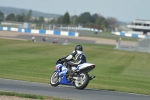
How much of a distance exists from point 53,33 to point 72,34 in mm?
5770

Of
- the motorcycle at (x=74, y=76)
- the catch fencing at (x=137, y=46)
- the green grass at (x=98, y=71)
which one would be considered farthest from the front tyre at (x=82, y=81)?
the catch fencing at (x=137, y=46)

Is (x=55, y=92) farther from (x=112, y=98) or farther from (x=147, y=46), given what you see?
(x=147, y=46)

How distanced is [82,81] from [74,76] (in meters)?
0.52

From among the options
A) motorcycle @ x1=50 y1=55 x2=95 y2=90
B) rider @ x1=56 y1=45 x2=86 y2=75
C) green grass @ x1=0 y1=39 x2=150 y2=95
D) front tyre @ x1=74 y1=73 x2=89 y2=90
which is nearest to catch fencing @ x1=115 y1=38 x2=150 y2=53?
green grass @ x1=0 y1=39 x2=150 y2=95

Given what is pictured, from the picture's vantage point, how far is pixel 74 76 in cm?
1709

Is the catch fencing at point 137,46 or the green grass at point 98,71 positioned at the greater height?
the green grass at point 98,71

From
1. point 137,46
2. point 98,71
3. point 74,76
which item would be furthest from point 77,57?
point 137,46

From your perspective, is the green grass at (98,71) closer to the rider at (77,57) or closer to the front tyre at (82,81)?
the front tyre at (82,81)

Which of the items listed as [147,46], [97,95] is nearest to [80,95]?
[97,95]

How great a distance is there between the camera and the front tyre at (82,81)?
A: 16438mm

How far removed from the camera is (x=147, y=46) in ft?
250

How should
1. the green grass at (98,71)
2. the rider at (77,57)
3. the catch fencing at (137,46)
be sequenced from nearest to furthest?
1. the rider at (77,57)
2. the green grass at (98,71)
3. the catch fencing at (137,46)

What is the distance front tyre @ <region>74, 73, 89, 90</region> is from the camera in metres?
16.4

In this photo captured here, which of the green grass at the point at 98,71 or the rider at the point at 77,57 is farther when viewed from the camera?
the green grass at the point at 98,71
